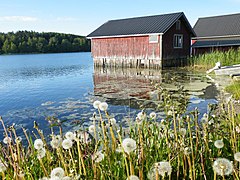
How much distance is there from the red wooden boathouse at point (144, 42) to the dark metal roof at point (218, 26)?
6.39 metres

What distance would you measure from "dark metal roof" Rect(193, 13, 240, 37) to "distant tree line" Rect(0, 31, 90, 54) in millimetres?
60099

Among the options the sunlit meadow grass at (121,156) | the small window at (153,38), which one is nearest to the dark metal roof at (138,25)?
the small window at (153,38)

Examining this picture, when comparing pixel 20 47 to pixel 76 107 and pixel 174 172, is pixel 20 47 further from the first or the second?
pixel 174 172

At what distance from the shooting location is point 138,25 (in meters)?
25.7

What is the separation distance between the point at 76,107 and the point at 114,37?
17478mm

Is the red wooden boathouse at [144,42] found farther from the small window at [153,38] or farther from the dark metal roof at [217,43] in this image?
the dark metal roof at [217,43]

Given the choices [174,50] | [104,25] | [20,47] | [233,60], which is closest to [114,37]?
[104,25]

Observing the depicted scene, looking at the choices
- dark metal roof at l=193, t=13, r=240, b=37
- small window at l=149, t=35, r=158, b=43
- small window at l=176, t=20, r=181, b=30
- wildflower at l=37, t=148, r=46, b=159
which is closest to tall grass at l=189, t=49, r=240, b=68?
small window at l=176, t=20, r=181, b=30

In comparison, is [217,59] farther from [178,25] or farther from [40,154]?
[40,154]

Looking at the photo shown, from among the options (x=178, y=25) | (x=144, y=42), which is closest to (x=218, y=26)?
(x=178, y=25)

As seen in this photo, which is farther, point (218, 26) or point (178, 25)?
point (218, 26)

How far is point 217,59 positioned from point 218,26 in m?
Answer: 13.8

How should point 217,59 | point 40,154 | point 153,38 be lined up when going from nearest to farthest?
point 40,154, point 217,59, point 153,38

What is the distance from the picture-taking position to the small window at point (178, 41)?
81.5 ft
